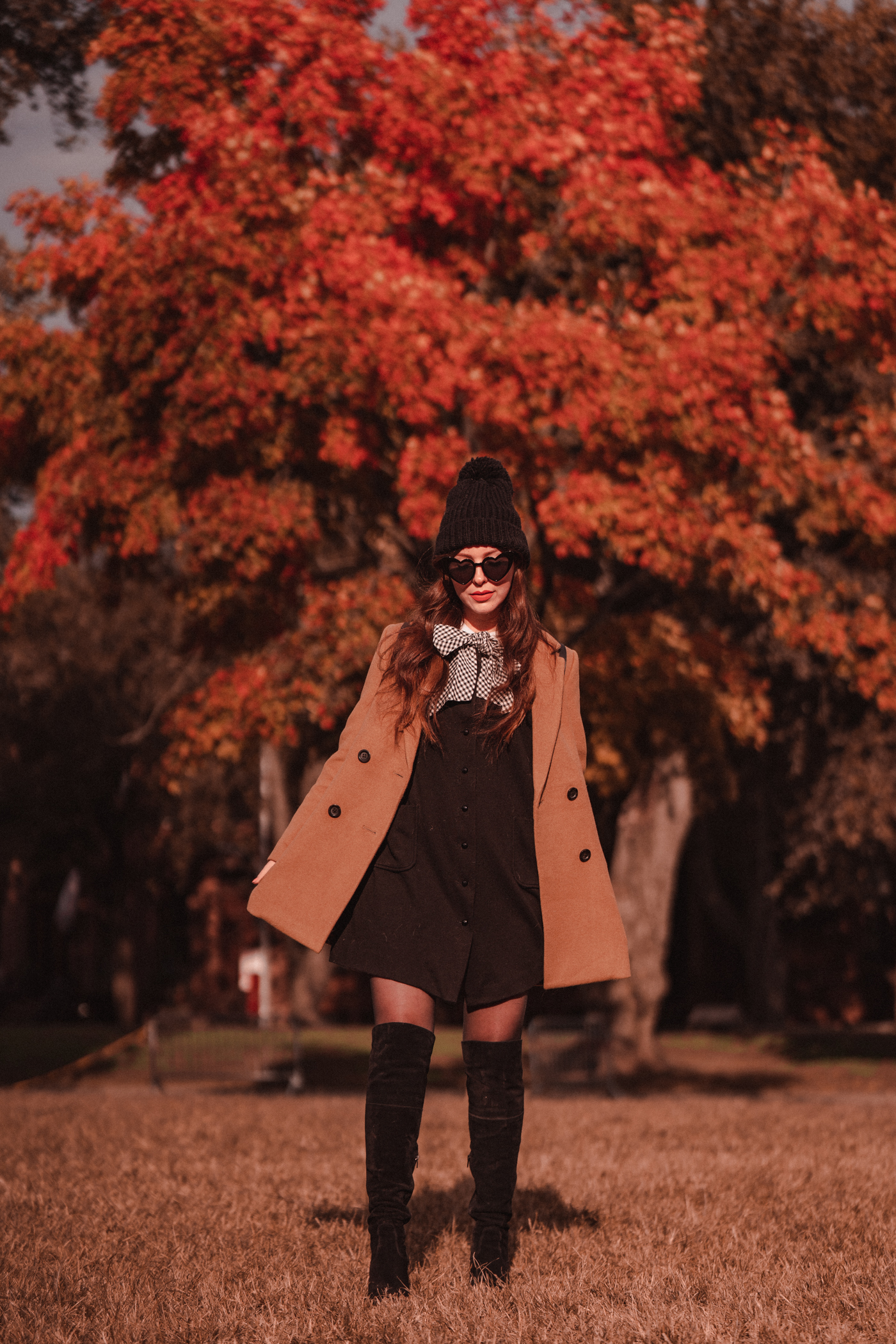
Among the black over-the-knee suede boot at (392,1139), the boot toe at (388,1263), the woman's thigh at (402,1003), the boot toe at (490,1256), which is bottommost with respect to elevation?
the boot toe at (490,1256)

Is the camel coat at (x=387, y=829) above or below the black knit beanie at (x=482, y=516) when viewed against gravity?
below

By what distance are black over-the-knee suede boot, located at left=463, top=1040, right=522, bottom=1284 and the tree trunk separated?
13850mm

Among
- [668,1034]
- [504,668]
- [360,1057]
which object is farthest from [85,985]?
[504,668]

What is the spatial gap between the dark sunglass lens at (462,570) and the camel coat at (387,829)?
0.28 meters

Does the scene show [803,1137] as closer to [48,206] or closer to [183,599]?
[183,599]

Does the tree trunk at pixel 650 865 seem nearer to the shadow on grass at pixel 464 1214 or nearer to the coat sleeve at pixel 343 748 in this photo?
the shadow on grass at pixel 464 1214

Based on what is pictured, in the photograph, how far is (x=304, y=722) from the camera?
1508cm

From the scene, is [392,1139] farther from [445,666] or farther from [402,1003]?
[445,666]

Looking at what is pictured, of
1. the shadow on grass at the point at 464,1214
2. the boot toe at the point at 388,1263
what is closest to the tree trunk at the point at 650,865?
the shadow on grass at the point at 464,1214

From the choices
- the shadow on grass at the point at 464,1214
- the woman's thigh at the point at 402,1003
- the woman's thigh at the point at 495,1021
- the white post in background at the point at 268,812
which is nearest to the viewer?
the woman's thigh at the point at 402,1003

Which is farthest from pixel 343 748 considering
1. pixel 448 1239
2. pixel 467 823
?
pixel 448 1239

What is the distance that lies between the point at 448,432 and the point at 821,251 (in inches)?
129

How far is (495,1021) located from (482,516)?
1.43 m

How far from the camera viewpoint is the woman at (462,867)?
13.5 feet
